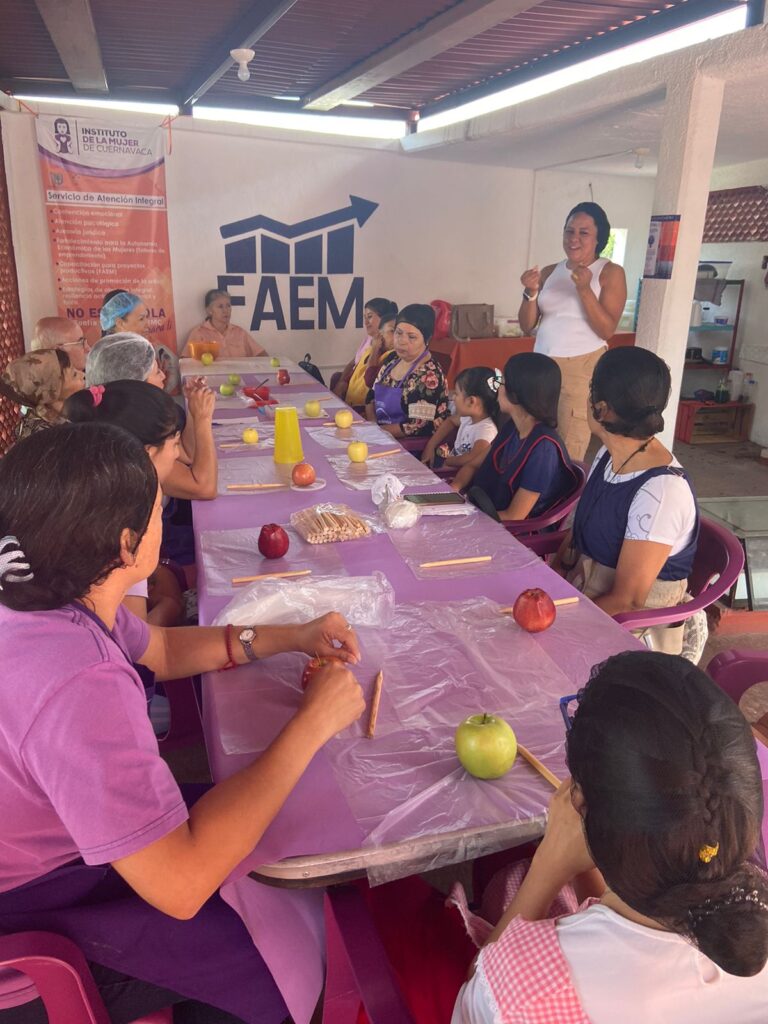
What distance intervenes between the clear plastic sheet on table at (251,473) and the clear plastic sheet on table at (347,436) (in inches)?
12.5

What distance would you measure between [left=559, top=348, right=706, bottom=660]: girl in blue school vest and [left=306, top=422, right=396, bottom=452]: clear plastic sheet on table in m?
1.06

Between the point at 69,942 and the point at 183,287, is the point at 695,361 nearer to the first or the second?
the point at 183,287

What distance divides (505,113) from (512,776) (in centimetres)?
429

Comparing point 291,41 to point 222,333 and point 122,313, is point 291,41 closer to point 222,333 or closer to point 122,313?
point 122,313

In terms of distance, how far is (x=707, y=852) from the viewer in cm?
59

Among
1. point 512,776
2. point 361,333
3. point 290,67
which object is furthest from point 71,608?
point 361,333

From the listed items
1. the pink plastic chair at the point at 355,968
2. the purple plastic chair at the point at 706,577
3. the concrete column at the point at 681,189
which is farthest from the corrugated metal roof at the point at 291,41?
the pink plastic chair at the point at 355,968

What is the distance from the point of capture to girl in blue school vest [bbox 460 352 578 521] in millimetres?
2193

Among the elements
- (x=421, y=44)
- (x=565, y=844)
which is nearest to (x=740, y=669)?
(x=565, y=844)

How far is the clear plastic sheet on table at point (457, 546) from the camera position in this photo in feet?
5.10

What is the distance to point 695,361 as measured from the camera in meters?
5.76

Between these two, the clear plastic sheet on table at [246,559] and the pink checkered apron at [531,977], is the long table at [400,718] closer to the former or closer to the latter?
the clear plastic sheet on table at [246,559]

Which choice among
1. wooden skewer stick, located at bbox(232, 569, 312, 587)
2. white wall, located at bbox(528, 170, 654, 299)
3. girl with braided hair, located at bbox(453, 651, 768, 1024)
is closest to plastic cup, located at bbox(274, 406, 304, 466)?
wooden skewer stick, located at bbox(232, 569, 312, 587)

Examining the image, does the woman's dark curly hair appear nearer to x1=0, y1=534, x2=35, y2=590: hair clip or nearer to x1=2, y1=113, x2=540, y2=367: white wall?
x1=0, y1=534, x2=35, y2=590: hair clip
